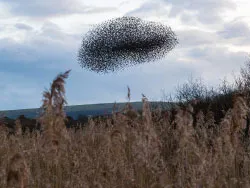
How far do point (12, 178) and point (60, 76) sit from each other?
64 centimetres

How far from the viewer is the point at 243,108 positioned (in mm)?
3406

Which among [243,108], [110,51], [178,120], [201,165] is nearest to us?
[201,165]

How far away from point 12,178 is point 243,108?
1924 mm

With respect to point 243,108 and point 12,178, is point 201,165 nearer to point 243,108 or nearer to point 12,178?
point 243,108

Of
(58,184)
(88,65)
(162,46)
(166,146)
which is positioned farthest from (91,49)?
(58,184)

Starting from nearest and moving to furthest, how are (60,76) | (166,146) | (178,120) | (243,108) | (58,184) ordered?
(60,76)
(178,120)
(243,108)
(58,184)
(166,146)

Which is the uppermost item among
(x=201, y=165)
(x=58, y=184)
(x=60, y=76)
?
(x=60, y=76)

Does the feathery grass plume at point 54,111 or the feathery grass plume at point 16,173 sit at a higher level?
the feathery grass plume at point 54,111

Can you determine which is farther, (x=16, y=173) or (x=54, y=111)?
(x=54, y=111)

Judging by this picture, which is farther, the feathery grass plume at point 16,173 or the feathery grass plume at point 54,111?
the feathery grass plume at point 54,111

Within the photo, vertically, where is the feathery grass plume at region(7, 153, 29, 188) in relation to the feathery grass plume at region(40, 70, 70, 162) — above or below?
below

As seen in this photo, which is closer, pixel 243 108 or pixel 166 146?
pixel 243 108

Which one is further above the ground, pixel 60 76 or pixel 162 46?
pixel 162 46

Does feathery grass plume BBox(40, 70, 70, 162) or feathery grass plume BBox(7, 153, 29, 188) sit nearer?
feathery grass plume BBox(7, 153, 29, 188)
